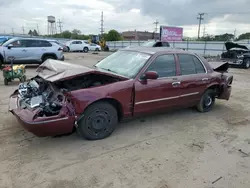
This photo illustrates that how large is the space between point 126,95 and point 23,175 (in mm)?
1997

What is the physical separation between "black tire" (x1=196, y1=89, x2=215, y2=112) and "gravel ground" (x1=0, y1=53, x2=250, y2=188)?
671 mm

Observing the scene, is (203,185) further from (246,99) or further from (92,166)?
(246,99)

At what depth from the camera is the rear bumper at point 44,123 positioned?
125 inches

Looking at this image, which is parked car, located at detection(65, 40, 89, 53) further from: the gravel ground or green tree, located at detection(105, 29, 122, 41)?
green tree, located at detection(105, 29, 122, 41)

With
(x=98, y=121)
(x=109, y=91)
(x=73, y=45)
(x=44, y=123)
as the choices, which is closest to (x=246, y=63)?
(x=109, y=91)

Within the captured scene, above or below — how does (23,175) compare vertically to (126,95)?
below

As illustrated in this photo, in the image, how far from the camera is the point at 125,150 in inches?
140

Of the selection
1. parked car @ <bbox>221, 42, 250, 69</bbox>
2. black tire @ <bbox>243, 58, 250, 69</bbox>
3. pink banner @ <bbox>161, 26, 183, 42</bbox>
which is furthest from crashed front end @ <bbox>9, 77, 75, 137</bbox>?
pink banner @ <bbox>161, 26, 183, 42</bbox>

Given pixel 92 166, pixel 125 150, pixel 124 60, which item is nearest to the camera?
pixel 92 166

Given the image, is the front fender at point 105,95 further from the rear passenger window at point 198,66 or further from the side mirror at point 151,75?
the rear passenger window at point 198,66

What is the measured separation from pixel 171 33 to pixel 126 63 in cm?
2888

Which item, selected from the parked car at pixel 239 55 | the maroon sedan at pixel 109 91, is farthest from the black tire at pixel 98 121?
the parked car at pixel 239 55

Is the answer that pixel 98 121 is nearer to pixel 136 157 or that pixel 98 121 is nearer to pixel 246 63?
pixel 136 157

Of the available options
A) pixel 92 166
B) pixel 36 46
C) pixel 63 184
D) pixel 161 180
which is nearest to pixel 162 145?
pixel 161 180
